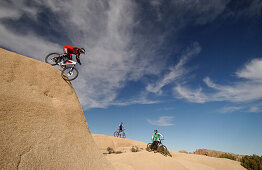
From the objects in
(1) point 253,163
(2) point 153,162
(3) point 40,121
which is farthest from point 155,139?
(3) point 40,121

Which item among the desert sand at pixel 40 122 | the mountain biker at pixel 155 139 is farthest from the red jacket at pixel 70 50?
the mountain biker at pixel 155 139

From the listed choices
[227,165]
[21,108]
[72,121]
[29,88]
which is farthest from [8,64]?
[227,165]

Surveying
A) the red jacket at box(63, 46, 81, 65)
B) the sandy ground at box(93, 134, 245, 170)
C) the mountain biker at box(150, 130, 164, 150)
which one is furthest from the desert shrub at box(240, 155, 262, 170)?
the red jacket at box(63, 46, 81, 65)

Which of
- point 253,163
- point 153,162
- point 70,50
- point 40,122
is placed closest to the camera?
point 40,122

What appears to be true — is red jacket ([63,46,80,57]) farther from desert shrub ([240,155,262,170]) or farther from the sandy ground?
desert shrub ([240,155,262,170])

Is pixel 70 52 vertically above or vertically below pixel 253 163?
above

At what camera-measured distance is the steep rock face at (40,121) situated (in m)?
3.61

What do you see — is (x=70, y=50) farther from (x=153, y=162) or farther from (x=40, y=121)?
(x=153, y=162)

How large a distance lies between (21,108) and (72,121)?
5.79ft

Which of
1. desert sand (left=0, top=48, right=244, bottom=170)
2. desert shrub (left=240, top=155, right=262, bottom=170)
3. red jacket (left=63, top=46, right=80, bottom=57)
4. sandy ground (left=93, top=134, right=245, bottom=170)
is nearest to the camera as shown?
desert sand (left=0, top=48, right=244, bottom=170)

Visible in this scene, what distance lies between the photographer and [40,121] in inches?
177

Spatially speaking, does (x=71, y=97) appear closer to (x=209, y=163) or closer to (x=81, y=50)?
(x=81, y=50)

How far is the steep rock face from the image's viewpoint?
142 inches

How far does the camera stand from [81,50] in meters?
7.24
